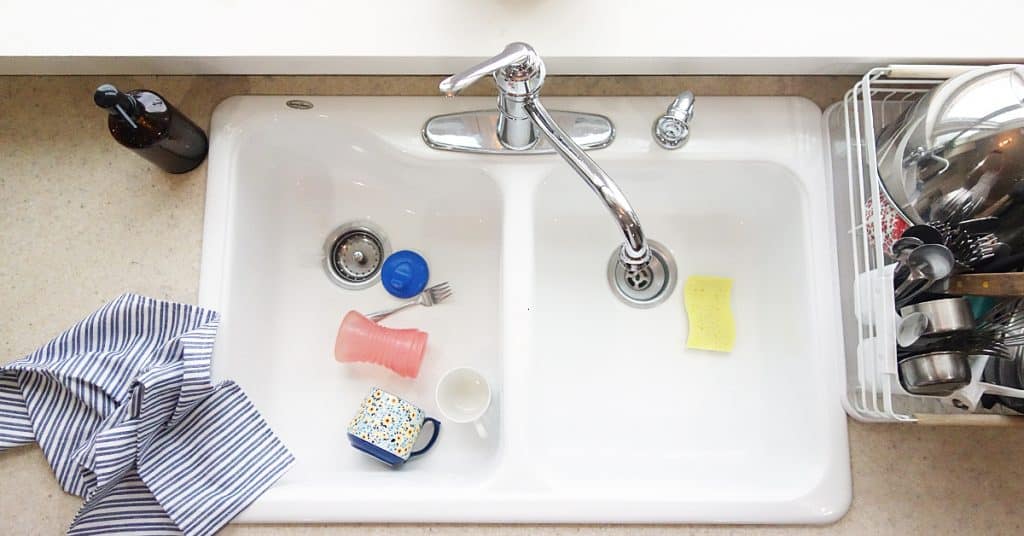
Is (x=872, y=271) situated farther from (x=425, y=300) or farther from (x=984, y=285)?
(x=425, y=300)

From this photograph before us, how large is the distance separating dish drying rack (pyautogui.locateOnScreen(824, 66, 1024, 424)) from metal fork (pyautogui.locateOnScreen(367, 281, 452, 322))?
1.93 feet

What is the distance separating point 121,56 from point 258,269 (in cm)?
34

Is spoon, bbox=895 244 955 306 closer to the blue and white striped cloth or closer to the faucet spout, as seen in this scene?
the faucet spout

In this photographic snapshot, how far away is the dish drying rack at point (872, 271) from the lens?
70cm

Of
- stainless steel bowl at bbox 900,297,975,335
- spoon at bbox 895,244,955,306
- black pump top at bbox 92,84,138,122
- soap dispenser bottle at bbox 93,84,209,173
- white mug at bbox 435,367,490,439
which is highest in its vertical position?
black pump top at bbox 92,84,138,122

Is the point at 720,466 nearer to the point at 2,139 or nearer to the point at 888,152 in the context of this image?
the point at 888,152

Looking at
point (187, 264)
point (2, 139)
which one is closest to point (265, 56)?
point (187, 264)

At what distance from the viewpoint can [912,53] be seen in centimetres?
82

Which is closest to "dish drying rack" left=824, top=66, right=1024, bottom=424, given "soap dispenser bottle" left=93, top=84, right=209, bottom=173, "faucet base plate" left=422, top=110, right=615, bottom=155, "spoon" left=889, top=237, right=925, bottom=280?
"spoon" left=889, top=237, right=925, bottom=280

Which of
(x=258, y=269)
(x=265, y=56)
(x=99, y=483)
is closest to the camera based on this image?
(x=99, y=483)

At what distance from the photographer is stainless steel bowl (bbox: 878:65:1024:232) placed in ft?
2.19

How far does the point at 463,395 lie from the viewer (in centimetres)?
94

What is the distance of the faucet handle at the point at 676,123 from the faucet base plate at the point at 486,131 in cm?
7

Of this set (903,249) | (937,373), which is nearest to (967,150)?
(903,249)
